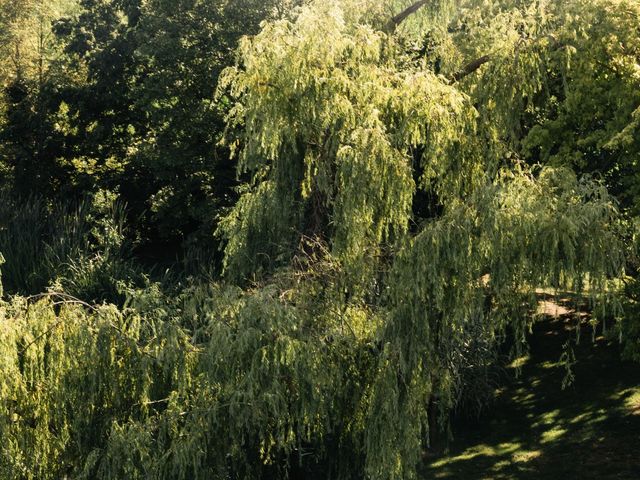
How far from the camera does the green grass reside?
1505 cm

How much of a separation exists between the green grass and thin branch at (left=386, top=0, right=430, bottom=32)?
20.2 ft

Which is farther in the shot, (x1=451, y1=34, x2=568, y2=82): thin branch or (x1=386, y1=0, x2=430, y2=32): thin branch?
(x1=386, y1=0, x2=430, y2=32): thin branch

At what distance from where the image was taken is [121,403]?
10.4 m

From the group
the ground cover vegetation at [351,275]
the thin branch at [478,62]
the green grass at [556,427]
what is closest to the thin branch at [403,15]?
the ground cover vegetation at [351,275]

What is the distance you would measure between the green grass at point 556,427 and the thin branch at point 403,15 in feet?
20.2

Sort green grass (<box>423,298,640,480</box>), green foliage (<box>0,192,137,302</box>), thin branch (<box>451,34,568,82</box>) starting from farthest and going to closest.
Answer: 1. green foliage (<box>0,192,137,302</box>)
2. green grass (<box>423,298,640,480</box>)
3. thin branch (<box>451,34,568,82</box>)

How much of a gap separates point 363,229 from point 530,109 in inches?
199

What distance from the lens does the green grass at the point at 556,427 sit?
49.4ft

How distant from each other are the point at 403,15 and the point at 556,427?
7.56 meters

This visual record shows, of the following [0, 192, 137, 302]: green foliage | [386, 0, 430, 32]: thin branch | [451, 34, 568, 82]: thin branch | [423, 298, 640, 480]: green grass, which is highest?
[386, 0, 430, 32]: thin branch

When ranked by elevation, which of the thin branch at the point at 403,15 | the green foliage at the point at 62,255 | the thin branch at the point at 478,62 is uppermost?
the thin branch at the point at 403,15

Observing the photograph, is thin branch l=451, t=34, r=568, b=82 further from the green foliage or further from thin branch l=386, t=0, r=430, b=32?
the green foliage

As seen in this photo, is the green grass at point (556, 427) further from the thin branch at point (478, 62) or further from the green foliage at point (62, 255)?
the green foliage at point (62, 255)

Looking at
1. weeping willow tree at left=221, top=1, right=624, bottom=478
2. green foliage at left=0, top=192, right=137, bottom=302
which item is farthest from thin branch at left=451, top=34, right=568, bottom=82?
green foliage at left=0, top=192, right=137, bottom=302
